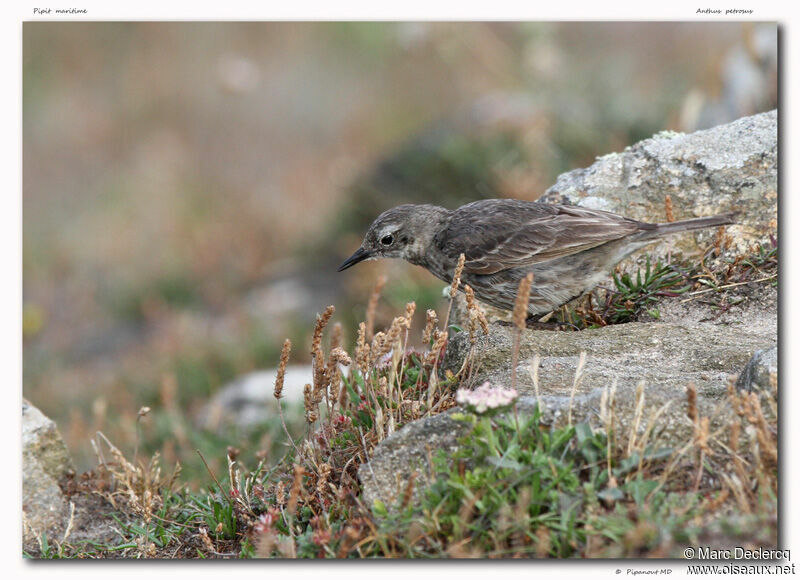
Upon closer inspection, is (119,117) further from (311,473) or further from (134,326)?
(311,473)

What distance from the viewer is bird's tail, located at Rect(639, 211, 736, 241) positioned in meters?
5.68

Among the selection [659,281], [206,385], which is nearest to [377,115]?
[206,385]

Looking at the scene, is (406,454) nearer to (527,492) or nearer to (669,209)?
(527,492)

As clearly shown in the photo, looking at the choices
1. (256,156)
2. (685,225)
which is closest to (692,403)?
(685,225)

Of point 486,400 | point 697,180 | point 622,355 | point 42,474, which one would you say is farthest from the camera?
point 697,180

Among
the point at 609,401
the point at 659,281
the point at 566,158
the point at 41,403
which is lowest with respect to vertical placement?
the point at 41,403

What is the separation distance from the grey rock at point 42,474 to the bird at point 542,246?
9.85ft

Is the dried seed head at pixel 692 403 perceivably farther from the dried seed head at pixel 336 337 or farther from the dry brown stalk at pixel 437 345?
the dried seed head at pixel 336 337

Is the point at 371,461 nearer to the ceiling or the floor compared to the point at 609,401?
nearer to the floor

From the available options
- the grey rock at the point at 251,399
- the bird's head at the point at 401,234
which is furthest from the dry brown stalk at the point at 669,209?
the grey rock at the point at 251,399

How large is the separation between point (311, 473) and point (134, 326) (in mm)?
10453

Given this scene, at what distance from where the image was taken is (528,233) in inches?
248

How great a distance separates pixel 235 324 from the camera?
12.4m

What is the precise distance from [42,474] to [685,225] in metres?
4.48
